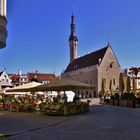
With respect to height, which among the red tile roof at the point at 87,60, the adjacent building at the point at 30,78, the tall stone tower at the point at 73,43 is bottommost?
the adjacent building at the point at 30,78

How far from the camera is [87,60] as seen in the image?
108562mm

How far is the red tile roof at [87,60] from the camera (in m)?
102

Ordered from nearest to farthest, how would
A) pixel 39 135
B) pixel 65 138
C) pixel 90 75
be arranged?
pixel 65 138 < pixel 39 135 < pixel 90 75

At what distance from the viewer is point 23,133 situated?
15.1m

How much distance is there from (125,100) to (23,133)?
85.2ft

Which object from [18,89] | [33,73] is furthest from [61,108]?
[33,73]

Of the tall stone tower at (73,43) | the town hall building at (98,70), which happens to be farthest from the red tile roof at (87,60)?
the tall stone tower at (73,43)

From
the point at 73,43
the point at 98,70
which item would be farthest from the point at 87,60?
the point at 73,43

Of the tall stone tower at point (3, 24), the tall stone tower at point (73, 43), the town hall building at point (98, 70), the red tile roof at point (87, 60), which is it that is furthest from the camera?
the tall stone tower at point (73, 43)

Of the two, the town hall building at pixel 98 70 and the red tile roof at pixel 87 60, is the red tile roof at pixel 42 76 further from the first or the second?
the town hall building at pixel 98 70

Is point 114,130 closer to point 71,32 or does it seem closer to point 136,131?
point 136,131

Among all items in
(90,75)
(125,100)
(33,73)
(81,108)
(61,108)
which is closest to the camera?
→ (61,108)

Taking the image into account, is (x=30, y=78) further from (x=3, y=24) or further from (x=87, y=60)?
(x=3, y=24)

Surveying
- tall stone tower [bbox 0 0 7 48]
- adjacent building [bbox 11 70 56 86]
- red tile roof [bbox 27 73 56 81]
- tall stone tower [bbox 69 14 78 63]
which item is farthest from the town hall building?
tall stone tower [bbox 0 0 7 48]
